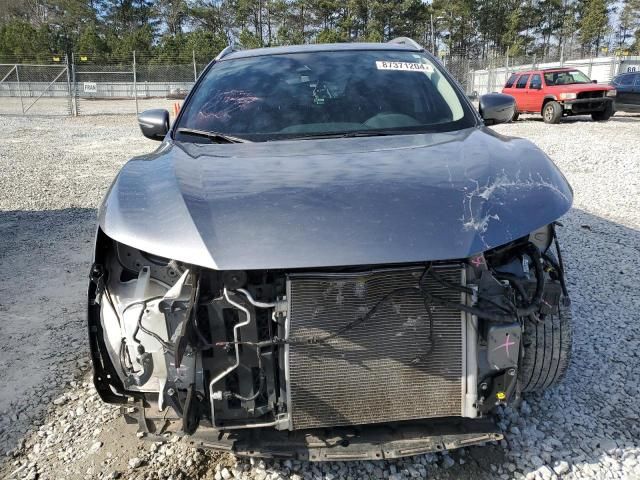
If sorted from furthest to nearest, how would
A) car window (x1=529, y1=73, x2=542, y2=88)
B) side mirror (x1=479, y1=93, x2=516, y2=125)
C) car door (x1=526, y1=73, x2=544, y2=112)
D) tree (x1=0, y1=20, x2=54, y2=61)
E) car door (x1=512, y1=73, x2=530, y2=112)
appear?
tree (x1=0, y1=20, x2=54, y2=61) < car door (x1=512, y1=73, x2=530, y2=112) < car window (x1=529, y1=73, x2=542, y2=88) < car door (x1=526, y1=73, x2=544, y2=112) < side mirror (x1=479, y1=93, x2=516, y2=125)

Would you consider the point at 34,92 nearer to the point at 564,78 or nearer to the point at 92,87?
the point at 92,87

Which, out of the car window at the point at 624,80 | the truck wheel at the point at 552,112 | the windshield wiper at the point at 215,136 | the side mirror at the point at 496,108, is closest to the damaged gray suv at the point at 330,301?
the windshield wiper at the point at 215,136

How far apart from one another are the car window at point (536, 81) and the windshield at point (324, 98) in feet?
50.4

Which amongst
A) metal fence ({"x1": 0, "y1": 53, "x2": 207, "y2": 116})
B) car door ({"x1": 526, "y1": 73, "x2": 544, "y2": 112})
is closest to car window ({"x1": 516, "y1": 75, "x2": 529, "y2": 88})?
car door ({"x1": 526, "y1": 73, "x2": 544, "y2": 112})

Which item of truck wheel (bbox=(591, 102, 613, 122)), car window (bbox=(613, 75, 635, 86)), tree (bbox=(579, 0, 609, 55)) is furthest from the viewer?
tree (bbox=(579, 0, 609, 55))

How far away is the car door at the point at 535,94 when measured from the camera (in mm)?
17000

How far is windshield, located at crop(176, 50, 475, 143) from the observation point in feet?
9.78

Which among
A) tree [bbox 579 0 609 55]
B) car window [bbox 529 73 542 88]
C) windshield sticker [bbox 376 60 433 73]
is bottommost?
windshield sticker [bbox 376 60 433 73]

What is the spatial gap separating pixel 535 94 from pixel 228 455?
57.3 feet

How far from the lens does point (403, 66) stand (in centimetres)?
346

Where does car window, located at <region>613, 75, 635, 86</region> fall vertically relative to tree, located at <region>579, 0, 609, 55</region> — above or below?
below

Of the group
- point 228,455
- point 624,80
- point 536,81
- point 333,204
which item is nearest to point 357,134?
point 333,204

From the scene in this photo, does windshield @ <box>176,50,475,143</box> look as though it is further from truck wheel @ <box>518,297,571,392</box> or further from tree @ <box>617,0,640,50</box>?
tree @ <box>617,0,640,50</box>

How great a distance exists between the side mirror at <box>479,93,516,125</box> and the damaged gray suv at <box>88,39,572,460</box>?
58.0 inches
